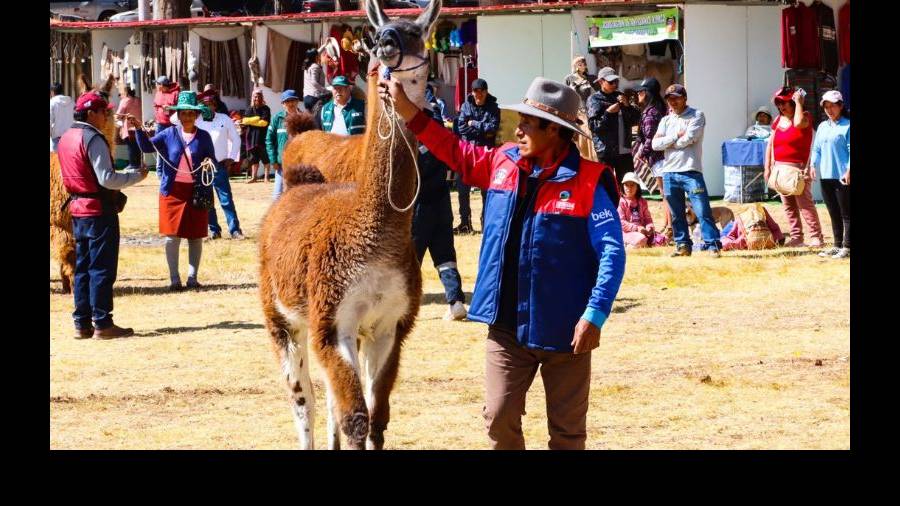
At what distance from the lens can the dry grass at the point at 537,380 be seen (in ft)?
25.8

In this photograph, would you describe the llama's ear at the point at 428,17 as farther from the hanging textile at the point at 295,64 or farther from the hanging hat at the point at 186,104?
the hanging textile at the point at 295,64

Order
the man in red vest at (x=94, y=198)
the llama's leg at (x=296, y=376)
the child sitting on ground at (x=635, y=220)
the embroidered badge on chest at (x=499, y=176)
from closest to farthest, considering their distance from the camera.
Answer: the embroidered badge on chest at (x=499, y=176) < the llama's leg at (x=296, y=376) < the man in red vest at (x=94, y=198) < the child sitting on ground at (x=635, y=220)

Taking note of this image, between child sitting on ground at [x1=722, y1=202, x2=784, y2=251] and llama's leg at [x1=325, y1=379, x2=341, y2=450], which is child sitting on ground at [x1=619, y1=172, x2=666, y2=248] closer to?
child sitting on ground at [x1=722, y1=202, x2=784, y2=251]

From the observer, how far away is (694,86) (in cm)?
2017

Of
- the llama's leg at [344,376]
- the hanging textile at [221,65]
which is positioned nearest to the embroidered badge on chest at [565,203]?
the llama's leg at [344,376]

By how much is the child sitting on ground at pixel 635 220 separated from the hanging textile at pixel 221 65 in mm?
12453

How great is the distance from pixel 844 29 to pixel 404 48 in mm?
14854

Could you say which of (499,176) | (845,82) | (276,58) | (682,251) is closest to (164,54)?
(276,58)

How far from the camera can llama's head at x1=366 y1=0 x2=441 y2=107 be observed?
21.4ft

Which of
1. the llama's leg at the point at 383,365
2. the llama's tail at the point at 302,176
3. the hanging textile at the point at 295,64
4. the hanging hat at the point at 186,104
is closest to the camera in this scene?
the llama's leg at the point at 383,365

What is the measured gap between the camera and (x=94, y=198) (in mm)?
10797

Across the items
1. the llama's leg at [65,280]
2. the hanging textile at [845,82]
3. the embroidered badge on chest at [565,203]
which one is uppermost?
the hanging textile at [845,82]

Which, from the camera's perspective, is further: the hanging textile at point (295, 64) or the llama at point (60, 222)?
the hanging textile at point (295, 64)
